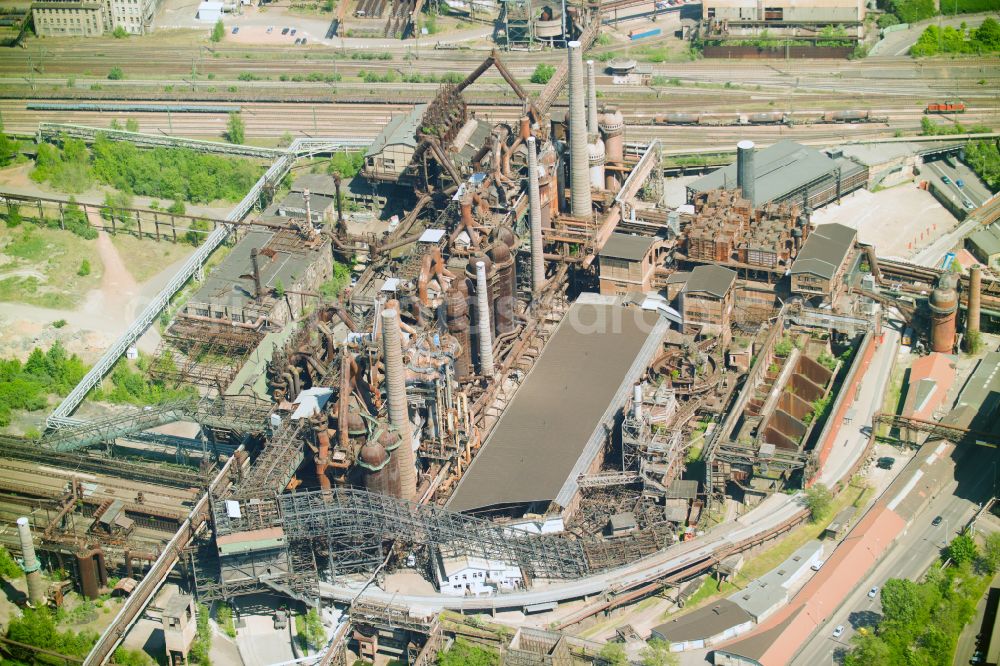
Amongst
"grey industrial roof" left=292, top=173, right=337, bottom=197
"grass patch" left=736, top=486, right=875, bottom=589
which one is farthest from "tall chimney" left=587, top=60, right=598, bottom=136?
"grass patch" left=736, top=486, right=875, bottom=589

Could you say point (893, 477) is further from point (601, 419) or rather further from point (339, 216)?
point (339, 216)

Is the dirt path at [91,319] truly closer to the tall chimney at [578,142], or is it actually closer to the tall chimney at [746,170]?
the tall chimney at [578,142]

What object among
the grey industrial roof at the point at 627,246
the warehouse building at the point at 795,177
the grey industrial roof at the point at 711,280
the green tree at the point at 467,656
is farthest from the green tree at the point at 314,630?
the warehouse building at the point at 795,177

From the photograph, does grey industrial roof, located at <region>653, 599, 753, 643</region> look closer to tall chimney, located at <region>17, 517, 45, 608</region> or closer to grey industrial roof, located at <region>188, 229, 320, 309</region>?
tall chimney, located at <region>17, 517, 45, 608</region>

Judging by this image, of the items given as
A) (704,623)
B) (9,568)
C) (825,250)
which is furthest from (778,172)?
(9,568)

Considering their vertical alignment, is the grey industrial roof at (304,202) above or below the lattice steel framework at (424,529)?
above

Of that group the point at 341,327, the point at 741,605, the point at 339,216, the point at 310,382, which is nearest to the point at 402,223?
the point at 339,216
